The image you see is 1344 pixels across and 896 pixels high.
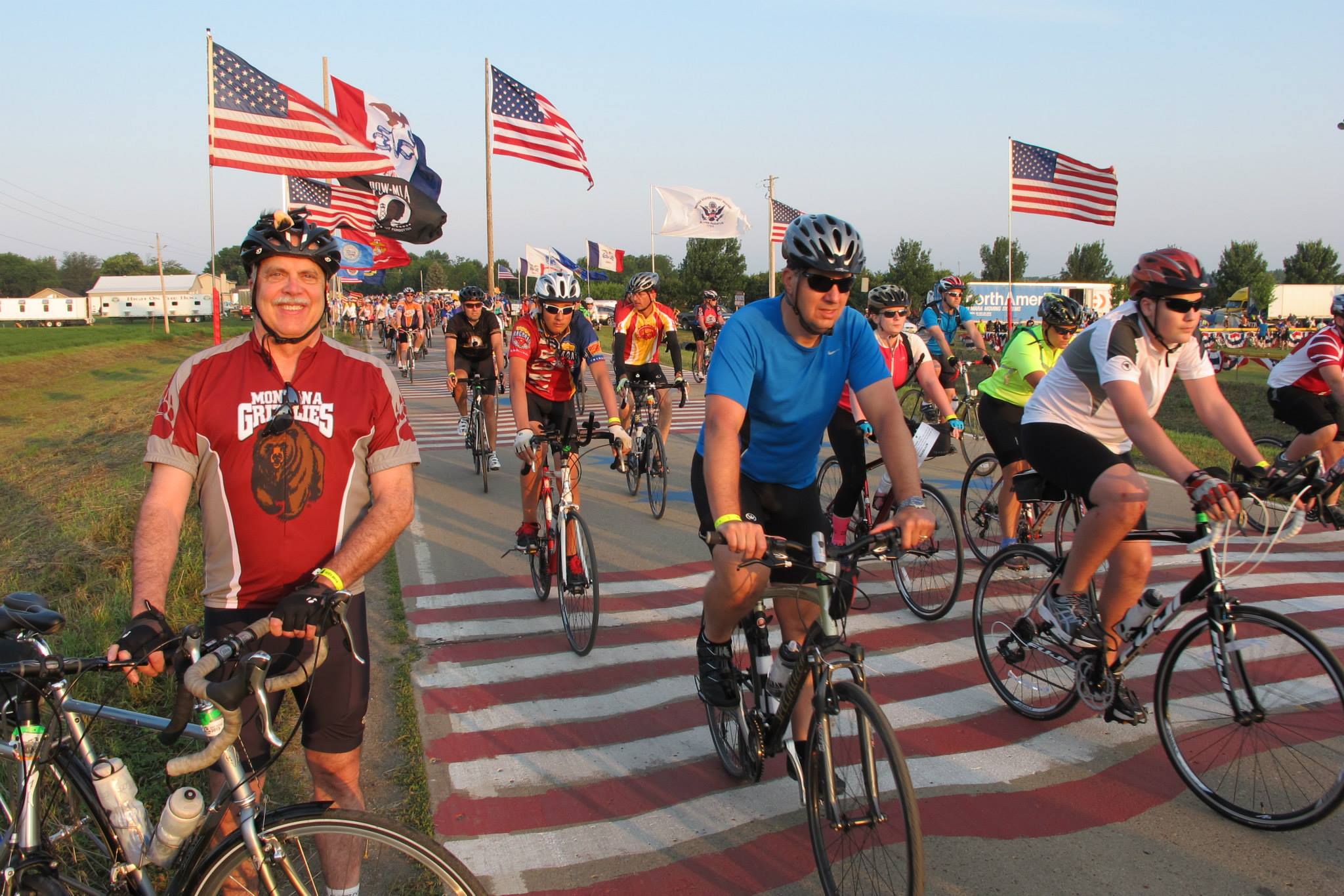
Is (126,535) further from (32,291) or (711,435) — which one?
(32,291)

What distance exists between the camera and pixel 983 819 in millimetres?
3752

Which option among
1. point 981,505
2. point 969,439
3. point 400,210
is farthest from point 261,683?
point 400,210

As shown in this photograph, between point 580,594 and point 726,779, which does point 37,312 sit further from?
point 726,779

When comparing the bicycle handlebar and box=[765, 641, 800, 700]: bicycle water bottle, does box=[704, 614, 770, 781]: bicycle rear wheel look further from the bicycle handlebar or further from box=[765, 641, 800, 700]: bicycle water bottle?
the bicycle handlebar

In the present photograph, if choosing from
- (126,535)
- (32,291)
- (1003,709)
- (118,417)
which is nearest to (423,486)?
(126,535)

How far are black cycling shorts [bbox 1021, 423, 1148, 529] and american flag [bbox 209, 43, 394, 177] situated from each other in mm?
9790

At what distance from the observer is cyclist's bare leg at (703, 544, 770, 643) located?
338 centimetres

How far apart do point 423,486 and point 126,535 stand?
3565 mm

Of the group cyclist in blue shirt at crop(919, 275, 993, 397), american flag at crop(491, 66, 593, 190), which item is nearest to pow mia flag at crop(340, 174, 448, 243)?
american flag at crop(491, 66, 593, 190)

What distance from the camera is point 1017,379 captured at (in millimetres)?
6945

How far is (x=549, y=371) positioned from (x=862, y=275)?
34.3m

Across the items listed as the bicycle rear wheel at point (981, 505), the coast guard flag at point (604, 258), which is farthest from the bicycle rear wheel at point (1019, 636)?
the coast guard flag at point (604, 258)

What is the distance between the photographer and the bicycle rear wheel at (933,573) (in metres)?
6.17

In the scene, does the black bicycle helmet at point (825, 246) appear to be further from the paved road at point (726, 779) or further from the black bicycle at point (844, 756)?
the paved road at point (726, 779)
